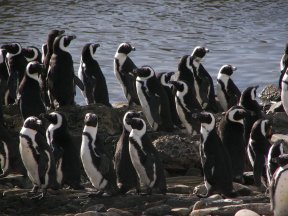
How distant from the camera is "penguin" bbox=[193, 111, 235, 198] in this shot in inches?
407

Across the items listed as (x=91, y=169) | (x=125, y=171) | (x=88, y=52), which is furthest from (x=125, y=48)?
(x=91, y=169)

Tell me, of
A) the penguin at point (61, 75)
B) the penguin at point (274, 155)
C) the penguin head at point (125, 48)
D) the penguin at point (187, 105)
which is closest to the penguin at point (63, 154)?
the penguin at point (274, 155)

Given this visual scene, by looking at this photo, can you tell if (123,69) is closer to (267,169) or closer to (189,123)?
(189,123)

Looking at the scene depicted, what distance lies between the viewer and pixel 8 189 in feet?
34.8

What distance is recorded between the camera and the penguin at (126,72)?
14.3 meters

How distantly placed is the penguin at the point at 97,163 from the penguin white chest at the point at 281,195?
2089 mm

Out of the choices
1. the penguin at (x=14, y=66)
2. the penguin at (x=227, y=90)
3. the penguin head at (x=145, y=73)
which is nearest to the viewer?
the penguin head at (x=145, y=73)

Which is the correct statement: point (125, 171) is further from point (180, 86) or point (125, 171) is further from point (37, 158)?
point (180, 86)

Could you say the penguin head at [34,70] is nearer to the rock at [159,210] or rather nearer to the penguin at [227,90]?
the penguin at [227,90]

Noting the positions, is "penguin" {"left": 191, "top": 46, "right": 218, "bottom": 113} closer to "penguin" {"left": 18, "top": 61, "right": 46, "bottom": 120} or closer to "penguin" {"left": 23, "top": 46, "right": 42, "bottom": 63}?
"penguin" {"left": 23, "top": 46, "right": 42, "bottom": 63}

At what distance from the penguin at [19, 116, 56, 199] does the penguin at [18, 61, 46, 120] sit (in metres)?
1.86

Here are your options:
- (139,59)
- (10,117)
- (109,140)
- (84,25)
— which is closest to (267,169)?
(109,140)

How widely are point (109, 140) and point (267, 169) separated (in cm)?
268

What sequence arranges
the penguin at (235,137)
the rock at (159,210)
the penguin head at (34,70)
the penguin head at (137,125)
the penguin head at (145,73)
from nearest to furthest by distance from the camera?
1. the rock at (159,210)
2. the penguin head at (137,125)
3. the penguin at (235,137)
4. the penguin head at (34,70)
5. the penguin head at (145,73)
